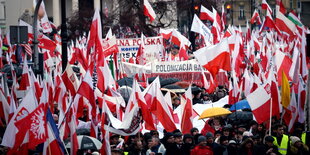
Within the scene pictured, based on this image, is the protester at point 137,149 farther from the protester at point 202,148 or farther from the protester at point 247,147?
the protester at point 247,147

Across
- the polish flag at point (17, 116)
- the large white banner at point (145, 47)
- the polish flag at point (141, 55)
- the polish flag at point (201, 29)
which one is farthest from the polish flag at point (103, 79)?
the large white banner at point (145, 47)

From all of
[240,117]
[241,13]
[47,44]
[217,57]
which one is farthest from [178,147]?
[241,13]

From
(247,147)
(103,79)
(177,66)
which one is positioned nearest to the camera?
(247,147)

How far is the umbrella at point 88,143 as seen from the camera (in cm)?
1590

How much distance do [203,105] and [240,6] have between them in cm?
6763

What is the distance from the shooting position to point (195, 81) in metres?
29.3

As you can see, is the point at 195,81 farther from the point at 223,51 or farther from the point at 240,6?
the point at 240,6

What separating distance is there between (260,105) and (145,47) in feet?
49.9

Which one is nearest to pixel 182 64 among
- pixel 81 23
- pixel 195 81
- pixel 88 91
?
pixel 195 81

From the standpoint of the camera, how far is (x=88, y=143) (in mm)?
16078

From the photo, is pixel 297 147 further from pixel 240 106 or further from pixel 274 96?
pixel 240 106

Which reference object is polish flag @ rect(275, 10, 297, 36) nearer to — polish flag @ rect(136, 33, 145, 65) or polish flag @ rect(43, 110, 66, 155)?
polish flag @ rect(43, 110, 66, 155)

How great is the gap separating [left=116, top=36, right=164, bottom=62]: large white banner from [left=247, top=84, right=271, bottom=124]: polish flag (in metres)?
14.9

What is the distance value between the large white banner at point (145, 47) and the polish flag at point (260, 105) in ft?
48.8
